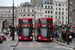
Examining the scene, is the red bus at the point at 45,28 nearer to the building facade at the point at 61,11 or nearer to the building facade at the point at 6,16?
the building facade at the point at 61,11

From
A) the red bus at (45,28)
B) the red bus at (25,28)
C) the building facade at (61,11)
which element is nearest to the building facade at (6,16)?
the building facade at (61,11)

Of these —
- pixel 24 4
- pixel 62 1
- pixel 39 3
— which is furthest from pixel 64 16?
pixel 24 4

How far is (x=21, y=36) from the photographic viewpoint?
34.0 metres

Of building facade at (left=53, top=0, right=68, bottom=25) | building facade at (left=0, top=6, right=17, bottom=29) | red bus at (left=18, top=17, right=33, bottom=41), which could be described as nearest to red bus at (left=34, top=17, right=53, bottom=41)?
red bus at (left=18, top=17, right=33, bottom=41)

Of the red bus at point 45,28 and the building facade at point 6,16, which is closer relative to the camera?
the red bus at point 45,28

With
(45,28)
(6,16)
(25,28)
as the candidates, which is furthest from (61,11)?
(45,28)

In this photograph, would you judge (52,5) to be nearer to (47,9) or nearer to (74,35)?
(47,9)

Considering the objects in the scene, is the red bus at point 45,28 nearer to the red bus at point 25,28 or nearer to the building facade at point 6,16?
the red bus at point 25,28

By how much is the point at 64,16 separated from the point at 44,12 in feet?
38.2

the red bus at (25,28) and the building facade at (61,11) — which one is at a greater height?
the building facade at (61,11)

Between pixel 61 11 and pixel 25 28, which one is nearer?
pixel 25 28

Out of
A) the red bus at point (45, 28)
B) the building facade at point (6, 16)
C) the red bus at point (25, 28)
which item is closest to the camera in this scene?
the red bus at point (45, 28)

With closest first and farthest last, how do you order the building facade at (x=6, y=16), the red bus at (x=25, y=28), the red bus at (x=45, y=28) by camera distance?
the red bus at (x=45, y=28), the red bus at (x=25, y=28), the building facade at (x=6, y=16)

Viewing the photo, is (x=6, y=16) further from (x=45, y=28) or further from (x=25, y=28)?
(x=45, y=28)
